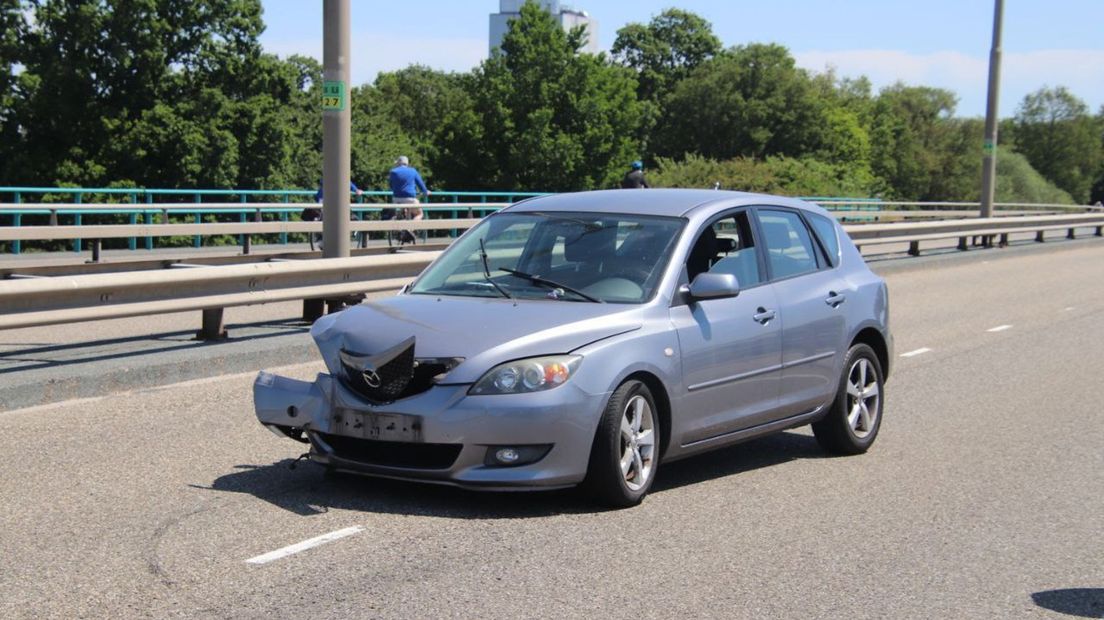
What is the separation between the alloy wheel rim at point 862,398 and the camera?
8.45 meters

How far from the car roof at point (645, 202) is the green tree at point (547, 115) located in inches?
2654

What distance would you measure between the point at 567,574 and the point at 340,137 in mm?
8281

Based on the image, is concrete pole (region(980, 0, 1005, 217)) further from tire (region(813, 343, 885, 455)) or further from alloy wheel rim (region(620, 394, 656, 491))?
alloy wheel rim (region(620, 394, 656, 491))

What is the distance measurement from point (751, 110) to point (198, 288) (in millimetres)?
89300

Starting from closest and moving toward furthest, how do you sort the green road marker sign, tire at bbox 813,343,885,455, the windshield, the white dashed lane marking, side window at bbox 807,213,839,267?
1. the white dashed lane marking
2. the windshield
3. tire at bbox 813,343,885,455
4. side window at bbox 807,213,839,267
5. the green road marker sign

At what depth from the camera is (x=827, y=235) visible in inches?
344

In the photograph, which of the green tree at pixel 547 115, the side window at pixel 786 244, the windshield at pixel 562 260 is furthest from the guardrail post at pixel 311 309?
the green tree at pixel 547 115

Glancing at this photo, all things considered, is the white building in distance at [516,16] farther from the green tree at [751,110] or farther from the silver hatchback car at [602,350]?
the silver hatchback car at [602,350]

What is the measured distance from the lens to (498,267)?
24.8 ft

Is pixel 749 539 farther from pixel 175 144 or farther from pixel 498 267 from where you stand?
pixel 175 144

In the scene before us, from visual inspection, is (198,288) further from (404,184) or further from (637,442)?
(404,184)

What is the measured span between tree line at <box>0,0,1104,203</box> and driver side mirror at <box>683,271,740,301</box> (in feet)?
100

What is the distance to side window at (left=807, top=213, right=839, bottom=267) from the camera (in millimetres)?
8609

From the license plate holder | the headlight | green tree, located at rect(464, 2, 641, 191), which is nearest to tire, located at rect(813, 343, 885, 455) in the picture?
the headlight
